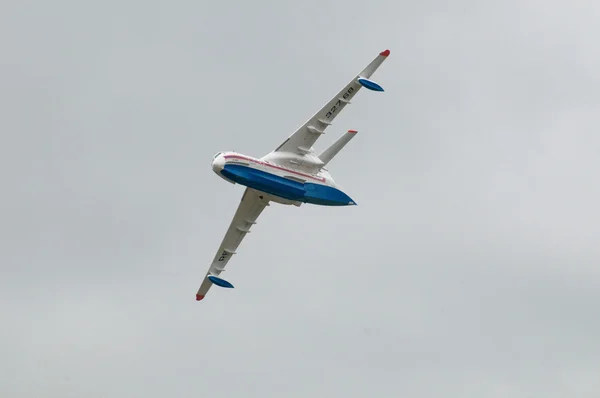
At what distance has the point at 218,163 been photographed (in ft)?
300

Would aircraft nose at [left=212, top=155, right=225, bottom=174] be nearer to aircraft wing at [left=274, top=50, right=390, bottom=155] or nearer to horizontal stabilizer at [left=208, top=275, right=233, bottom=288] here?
aircraft wing at [left=274, top=50, right=390, bottom=155]

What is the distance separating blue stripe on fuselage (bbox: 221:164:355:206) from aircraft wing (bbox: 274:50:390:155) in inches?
103

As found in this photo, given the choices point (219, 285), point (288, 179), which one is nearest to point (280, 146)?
point (288, 179)

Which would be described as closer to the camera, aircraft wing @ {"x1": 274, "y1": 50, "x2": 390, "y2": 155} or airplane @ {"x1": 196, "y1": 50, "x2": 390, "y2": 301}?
aircraft wing @ {"x1": 274, "y1": 50, "x2": 390, "y2": 155}

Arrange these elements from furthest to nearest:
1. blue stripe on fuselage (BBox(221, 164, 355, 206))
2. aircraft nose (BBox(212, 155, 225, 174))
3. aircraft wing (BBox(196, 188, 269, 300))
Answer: aircraft wing (BBox(196, 188, 269, 300)) < blue stripe on fuselage (BBox(221, 164, 355, 206)) < aircraft nose (BBox(212, 155, 225, 174))

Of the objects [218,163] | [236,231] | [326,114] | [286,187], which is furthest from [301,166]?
[236,231]

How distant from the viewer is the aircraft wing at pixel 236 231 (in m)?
101

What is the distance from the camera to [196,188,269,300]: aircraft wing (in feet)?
331

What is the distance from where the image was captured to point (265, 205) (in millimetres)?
101250

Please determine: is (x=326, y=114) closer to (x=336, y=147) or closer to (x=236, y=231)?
(x=336, y=147)

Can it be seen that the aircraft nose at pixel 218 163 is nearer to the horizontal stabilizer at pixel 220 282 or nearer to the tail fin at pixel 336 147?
the tail fin at pixel 336 147

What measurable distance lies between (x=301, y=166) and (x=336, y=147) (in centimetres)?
367

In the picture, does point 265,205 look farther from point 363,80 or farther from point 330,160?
point 363,80

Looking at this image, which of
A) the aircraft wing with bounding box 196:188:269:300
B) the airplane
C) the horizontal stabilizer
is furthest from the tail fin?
the horizontal stabilizer
